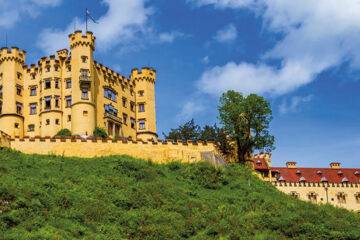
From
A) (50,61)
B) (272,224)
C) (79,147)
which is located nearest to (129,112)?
(50,61)

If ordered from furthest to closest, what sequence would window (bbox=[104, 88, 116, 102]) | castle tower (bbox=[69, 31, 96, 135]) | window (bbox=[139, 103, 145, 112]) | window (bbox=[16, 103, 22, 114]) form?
window (bbox=[139, 103, 145, 112]) → window (bbox=[104, 88, 116, 102]) → window (bbox=[16, 103, 22, 114]) → castle tower (bbox=[69, 31, 96, 135])

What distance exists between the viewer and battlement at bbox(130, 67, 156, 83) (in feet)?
246

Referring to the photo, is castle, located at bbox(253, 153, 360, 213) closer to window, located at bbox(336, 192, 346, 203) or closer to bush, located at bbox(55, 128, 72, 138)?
window, located at bbox(336, 192, 346, 203)

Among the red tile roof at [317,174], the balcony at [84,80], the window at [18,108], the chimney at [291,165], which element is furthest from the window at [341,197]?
the window at [18,108]

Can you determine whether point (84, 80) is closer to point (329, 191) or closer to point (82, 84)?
point (82, 84)

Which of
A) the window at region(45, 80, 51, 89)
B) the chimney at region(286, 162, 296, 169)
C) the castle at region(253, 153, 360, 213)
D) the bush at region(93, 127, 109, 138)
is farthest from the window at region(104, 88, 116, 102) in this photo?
the chimney at region(286, 162, 296, 169)

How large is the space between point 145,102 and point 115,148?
2222cm

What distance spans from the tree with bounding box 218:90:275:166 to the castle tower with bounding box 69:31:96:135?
17284mm

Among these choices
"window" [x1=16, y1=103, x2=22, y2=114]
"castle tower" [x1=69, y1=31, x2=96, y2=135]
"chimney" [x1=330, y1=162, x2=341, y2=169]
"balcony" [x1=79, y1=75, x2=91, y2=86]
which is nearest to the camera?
"castle tower" [x1=69, y1=31, x2=96, y2=135]

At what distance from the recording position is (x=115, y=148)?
52.9 metres

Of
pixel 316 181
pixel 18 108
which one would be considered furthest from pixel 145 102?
pixel 316 181

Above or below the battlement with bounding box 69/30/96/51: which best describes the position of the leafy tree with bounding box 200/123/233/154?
below

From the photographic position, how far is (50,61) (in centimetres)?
6812

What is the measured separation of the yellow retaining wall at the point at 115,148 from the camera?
5100 cm
